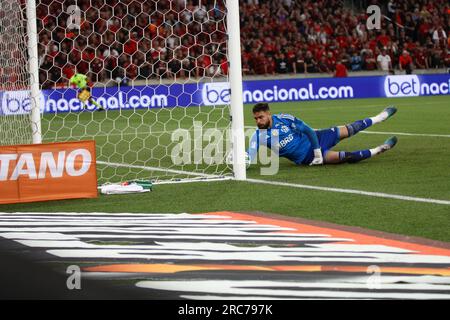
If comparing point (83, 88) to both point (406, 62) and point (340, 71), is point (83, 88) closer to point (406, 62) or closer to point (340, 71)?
point (340, 71)

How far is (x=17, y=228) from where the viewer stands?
27.9 feet

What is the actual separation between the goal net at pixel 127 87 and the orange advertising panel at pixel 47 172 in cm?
149

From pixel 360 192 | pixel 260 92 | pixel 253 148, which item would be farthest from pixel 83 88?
pixel 360 192

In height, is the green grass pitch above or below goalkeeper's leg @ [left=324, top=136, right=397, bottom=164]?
below

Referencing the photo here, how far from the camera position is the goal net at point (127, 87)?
42.5ft

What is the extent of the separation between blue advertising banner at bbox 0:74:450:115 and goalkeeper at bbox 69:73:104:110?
2.25 feet

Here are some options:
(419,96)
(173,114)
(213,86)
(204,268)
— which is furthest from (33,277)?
(419,96)

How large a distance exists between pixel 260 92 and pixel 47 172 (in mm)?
19543

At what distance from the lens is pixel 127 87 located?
2805 cm

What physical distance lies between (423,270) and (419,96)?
24897 millimetres

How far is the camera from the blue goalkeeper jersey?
12672 mm

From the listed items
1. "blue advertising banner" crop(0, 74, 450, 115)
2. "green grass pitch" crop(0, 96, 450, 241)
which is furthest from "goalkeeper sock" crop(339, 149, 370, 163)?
"blue advertising banner" crop(0, 74, 450, 115)

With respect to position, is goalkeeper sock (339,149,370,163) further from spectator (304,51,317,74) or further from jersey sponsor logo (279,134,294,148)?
spectator (304,51,317,74)
